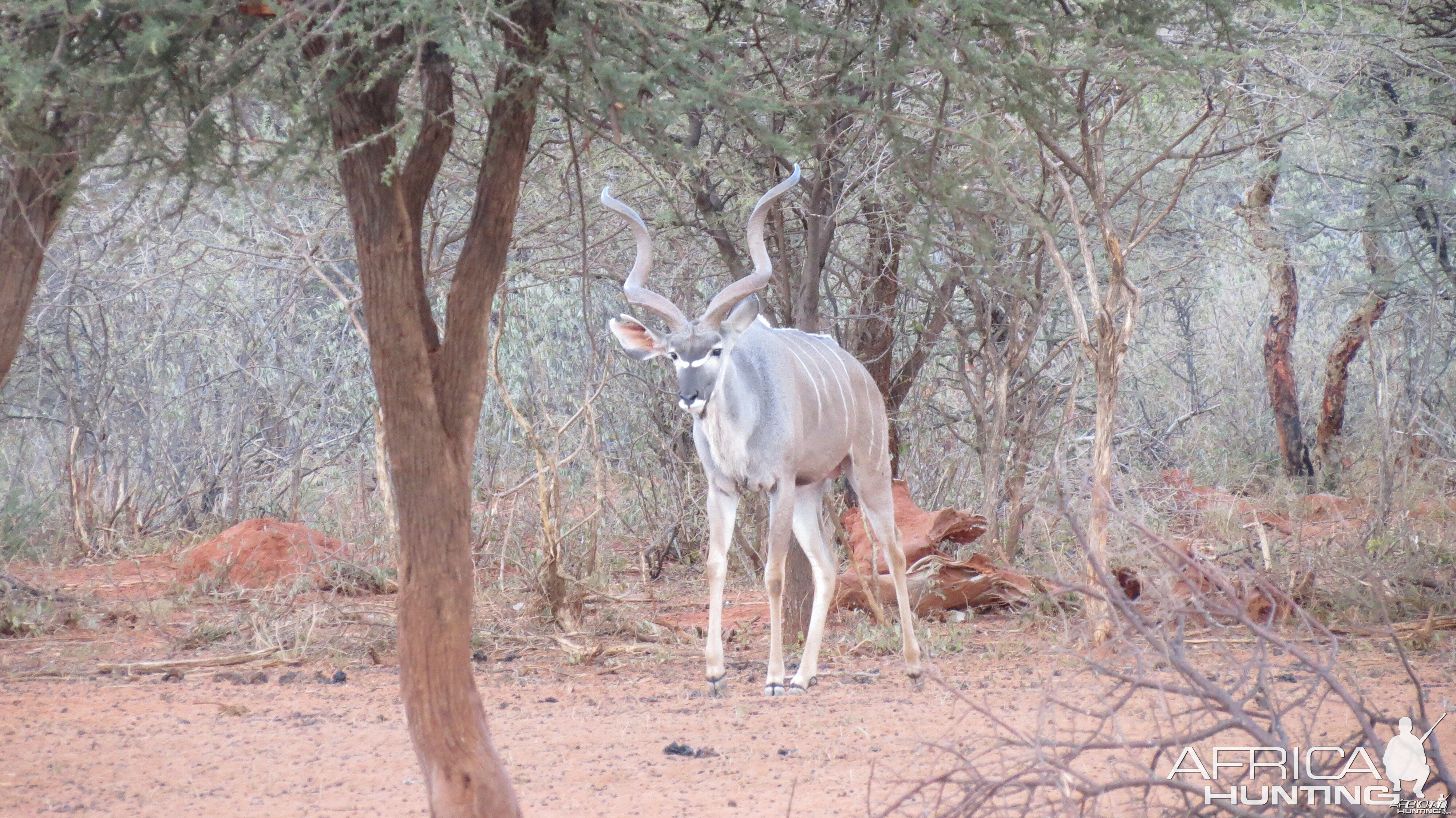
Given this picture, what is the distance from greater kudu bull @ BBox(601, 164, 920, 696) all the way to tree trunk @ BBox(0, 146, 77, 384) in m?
2.51

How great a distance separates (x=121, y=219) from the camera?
462cm

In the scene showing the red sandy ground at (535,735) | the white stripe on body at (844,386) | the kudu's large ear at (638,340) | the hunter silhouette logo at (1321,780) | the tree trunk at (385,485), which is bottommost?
the red sandy ground at (535,735)

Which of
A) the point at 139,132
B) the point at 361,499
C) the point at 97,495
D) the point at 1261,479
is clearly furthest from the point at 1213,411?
the point at 139,132

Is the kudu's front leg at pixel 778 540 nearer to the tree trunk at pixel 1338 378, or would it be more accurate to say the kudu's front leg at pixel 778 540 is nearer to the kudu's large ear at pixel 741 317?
the kudu's large ear at pixel 741 317

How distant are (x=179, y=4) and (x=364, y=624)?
483cm

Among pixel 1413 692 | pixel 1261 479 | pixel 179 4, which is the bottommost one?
pixel 1413 692

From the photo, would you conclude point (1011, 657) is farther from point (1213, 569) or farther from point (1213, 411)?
point (1213, 411)

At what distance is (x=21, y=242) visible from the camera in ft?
14.7

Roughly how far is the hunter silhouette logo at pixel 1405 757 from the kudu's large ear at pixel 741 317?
157 inches

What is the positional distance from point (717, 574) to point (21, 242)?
3356mm

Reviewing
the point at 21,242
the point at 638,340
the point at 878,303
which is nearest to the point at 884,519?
the point at 638,340

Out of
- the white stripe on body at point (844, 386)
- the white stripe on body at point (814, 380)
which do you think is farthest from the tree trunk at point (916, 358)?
the white stripe on body at point (814, 380)

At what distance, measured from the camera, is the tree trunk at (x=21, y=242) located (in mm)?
4355

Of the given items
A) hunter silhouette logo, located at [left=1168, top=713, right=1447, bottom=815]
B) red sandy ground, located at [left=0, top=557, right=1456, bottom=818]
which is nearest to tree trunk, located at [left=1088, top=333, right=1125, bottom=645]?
red sandy ground, located at [left=0, top=557, right=1456, bottom=818]
